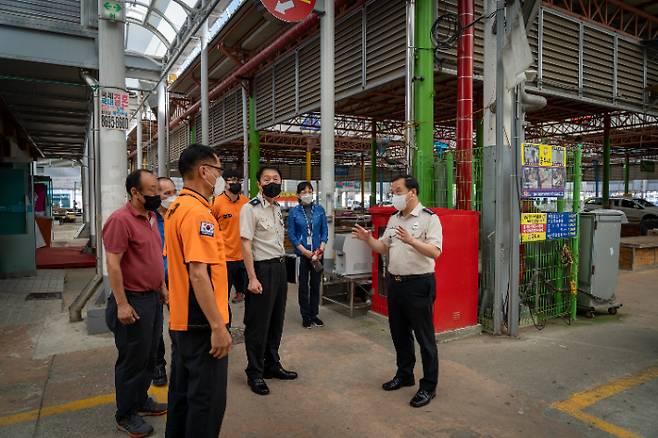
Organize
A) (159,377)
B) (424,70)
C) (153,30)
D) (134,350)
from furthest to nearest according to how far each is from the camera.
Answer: (153,30) < (424,70) < (159,377) < (134,350)

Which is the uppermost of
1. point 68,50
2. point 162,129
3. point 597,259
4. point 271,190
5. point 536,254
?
point 162,129

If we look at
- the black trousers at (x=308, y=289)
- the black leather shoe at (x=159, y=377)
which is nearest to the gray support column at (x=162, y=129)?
the black trousers at (x=308, y=289)

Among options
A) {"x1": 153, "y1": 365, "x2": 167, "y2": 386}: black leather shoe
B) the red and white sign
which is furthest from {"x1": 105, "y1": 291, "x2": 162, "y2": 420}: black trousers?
the red and white sign

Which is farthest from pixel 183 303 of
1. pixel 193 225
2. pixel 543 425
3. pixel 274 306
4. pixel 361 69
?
pixel 361 69

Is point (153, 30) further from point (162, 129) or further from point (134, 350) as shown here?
point (134, 350)

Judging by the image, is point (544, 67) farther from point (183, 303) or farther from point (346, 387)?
point (183, 303)

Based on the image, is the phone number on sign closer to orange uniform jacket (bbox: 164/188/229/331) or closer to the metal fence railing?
orange uniform jacket (bbox: 164/188/229/331)

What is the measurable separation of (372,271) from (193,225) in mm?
3940

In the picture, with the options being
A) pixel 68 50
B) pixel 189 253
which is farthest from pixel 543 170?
pixel 68 50

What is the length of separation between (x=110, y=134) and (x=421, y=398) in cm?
460

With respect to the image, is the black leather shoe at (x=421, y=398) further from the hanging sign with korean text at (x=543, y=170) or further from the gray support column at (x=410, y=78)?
the gray support column at (x=410, y=78)

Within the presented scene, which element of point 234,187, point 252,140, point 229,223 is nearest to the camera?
point 234,187

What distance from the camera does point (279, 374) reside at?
381 centimetres

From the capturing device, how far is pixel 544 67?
9.15 m
